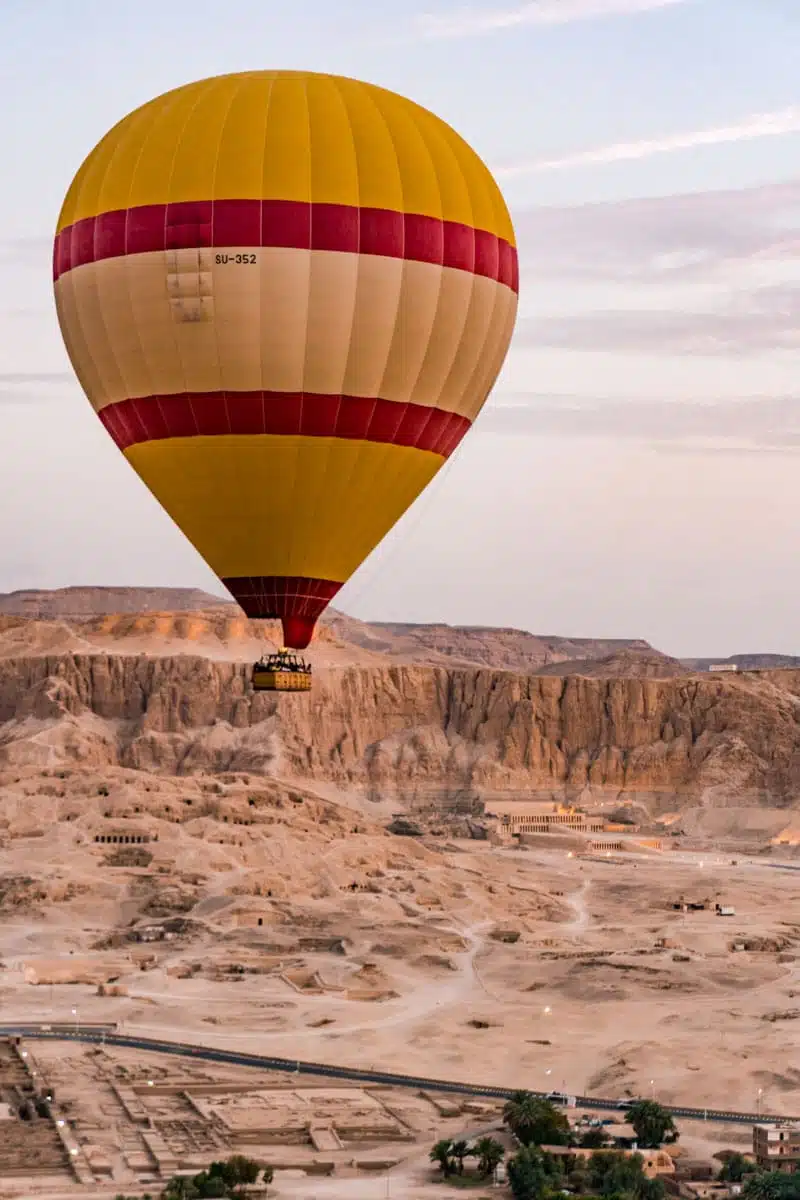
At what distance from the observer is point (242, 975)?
96375mm

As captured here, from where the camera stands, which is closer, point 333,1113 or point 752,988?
point 333,1113

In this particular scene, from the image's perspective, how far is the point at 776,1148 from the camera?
62.8 meters

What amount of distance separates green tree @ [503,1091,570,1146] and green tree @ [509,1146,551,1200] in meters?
2.45

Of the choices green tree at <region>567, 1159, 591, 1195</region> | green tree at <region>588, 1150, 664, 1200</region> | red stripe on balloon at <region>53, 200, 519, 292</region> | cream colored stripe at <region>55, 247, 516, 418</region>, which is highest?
red stripe on balloon at <region>53, 200, 519, 292</region>

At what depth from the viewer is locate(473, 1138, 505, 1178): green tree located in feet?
204

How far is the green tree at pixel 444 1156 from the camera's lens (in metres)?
62.1

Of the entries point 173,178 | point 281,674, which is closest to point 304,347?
point 173,178

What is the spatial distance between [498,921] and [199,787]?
28471 millimetres

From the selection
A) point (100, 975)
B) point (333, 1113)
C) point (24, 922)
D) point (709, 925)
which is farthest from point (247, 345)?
point (709, 925)

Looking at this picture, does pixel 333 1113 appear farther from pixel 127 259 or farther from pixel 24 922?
pixel 24 922

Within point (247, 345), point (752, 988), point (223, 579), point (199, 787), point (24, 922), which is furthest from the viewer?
point (199, 787)

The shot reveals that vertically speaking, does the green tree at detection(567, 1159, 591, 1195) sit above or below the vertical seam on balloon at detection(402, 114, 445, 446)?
below

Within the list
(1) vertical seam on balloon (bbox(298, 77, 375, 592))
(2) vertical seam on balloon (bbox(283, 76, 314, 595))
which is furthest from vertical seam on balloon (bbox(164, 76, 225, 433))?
(1) vertical seam on balloon (bbox(298, 77, 375, 592))

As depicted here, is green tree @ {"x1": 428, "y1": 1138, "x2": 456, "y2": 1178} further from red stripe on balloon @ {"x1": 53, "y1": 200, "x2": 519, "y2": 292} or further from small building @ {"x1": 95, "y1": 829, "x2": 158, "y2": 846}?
small building @ {"x1": 95, "y1": 829, "x2": 158, "y2": 846}
